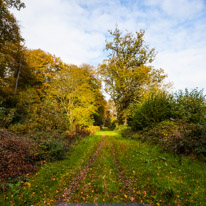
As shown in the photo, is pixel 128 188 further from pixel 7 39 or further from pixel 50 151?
pixel 7 39

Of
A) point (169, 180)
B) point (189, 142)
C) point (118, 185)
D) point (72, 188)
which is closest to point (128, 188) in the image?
point (118, 185)

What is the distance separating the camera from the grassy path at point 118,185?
3.35 m

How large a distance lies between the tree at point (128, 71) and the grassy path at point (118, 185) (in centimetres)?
1414

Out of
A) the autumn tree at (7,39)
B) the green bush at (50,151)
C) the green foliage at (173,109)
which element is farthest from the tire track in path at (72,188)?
the autumn tree at (7,39)

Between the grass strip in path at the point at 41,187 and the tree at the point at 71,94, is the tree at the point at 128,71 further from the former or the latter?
the grass strip in path at the point at 41,187

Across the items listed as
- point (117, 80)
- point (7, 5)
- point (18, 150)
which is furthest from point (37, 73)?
point (18, 150)

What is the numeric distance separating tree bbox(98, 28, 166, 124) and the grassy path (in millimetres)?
14135

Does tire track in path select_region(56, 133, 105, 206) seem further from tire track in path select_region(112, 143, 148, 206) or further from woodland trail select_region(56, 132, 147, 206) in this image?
tire track in path select_region(112, 143, 148, 206)

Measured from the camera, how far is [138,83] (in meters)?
19.5

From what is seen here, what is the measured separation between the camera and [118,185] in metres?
4.18

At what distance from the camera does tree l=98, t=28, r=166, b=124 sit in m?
19.2

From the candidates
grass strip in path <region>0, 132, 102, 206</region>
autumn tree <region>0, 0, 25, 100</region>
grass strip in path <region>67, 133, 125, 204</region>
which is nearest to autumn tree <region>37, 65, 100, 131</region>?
autumn tree <region>0, 0, 25, 100</region>

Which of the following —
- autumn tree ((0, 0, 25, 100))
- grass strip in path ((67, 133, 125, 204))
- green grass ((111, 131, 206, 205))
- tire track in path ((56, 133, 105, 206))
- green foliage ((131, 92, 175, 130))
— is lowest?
tire track in path ((56, 133, 105, 206))

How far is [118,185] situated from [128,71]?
17.7 meters
